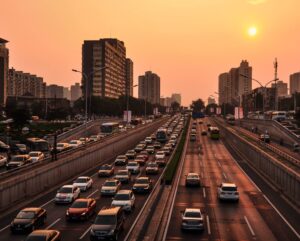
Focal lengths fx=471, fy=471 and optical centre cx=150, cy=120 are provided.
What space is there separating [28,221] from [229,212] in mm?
15445

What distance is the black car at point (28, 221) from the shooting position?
28891 millimetres

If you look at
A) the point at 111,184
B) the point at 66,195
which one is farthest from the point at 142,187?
the point at 66,195

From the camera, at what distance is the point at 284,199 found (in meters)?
42.2

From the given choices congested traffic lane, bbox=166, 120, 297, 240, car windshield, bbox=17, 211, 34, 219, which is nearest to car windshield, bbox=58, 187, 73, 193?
congested traffic lane, bbox=166, 120, 297, 240

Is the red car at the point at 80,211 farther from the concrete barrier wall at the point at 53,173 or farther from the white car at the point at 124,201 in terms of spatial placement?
the concrete barrier wall at the point at 53,173

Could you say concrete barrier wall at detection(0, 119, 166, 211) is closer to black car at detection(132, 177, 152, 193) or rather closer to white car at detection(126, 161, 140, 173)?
white car at detection(126, 161, 140, 173)

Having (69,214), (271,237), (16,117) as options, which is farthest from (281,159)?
(16,117)

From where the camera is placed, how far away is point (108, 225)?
26.9 metres

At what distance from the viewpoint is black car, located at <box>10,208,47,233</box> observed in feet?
94.8

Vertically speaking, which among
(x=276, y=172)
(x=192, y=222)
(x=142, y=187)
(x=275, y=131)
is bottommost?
(x=142, y=187)

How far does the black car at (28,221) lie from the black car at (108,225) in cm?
464

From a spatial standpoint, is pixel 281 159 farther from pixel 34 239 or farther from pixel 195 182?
pixel 34 239

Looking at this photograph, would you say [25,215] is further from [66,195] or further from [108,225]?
[66,195]

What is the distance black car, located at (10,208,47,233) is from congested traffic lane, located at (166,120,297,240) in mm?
8472
